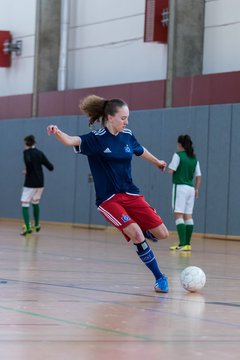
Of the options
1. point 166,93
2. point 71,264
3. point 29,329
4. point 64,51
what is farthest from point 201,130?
point 29,329

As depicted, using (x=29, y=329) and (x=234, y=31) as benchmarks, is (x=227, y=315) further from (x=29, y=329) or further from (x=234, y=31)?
(x=234, y=31)

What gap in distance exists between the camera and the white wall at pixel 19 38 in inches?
1040

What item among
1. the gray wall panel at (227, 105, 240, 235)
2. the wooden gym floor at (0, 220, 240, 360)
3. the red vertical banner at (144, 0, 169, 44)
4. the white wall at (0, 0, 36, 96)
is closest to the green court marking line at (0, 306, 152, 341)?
the wooden gym floor at (0, 220, 240, 360)

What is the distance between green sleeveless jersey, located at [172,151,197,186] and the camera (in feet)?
49.7

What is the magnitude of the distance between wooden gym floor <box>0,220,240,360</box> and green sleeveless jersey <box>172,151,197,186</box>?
2.13 m

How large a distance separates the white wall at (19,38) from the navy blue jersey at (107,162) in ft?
58.7

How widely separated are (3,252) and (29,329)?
23.7ft

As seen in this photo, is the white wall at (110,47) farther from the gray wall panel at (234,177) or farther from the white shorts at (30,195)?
the white shorts at (30,195)

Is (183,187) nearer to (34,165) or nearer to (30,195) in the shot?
(34,165)

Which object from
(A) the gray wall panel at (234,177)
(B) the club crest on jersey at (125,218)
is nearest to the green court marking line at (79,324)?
(B) the club crest on jersey at (125,218)

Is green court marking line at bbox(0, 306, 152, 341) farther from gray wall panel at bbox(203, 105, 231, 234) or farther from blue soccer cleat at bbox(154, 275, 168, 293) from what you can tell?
gray wall panel at bbox(203, 105, 231, 234)

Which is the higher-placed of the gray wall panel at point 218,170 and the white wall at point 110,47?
the white wall at point 110,47

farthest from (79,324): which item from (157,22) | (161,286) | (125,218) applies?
(157,22)

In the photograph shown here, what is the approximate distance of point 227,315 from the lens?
7074mm
